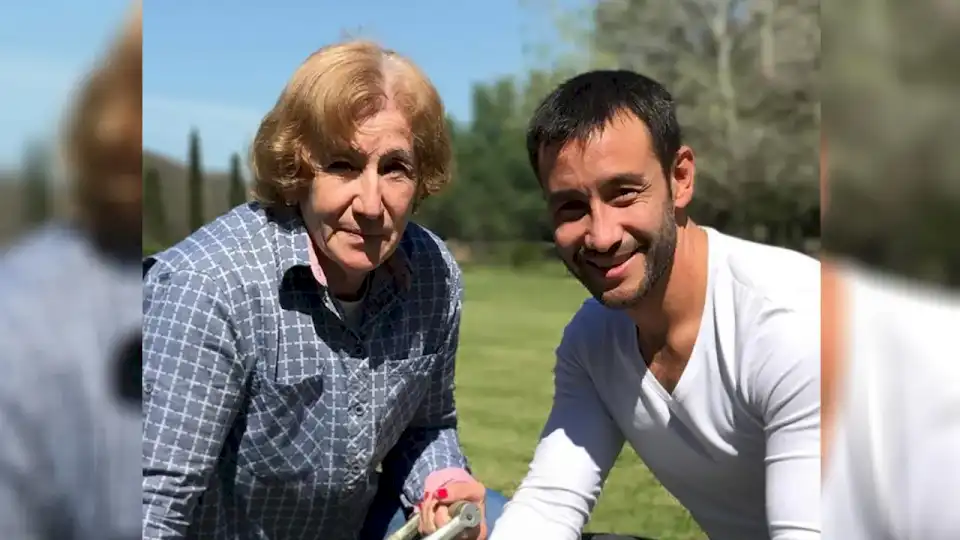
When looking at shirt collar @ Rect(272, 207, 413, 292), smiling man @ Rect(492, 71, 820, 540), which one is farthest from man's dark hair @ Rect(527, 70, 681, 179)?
shirt collar @ Rect(272, 207, 413, 292)

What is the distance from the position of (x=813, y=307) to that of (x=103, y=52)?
2.30 ft

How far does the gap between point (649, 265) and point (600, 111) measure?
0.18 metres

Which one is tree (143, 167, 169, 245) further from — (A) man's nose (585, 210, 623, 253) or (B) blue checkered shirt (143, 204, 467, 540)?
(A) man's nose (585, 210, 623, 253)

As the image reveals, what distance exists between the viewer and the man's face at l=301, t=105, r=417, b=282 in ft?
3.26

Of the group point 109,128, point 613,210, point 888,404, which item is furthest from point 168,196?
point 888,404

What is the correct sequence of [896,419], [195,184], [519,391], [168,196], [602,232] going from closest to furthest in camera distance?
1. [896,419]
2. [602,232]
3. [168,196]
4. [195,184]
5. [519,391]

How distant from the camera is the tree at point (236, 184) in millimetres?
1189

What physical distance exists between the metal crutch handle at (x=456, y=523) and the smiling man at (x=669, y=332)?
0.03 m

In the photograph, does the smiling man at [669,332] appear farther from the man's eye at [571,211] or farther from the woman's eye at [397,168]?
the woman's eye at [397,168]

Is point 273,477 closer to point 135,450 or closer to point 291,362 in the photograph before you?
point 291,362

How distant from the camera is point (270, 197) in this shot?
3.46 ft

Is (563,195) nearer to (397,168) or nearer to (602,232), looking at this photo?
(602,232)

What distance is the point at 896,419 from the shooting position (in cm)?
54

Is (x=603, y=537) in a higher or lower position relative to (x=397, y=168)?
Result: lower
